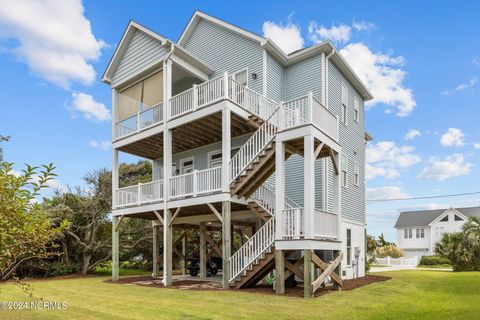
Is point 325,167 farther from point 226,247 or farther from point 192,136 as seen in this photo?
point 192,136

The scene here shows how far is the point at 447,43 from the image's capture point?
1711cm

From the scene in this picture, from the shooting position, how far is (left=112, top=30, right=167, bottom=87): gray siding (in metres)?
17.6

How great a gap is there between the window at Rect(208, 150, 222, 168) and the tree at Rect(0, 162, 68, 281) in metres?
14.3

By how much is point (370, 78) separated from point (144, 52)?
42.1 feet

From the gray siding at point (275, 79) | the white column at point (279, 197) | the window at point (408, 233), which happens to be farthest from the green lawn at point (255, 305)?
the window at point (408, 233)

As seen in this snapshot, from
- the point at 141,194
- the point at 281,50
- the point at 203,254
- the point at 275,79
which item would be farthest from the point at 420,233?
the point at 141,194

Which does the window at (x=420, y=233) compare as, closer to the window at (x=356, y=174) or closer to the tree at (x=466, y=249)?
the tree at (x=466, y=249)

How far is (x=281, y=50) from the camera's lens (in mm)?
17297

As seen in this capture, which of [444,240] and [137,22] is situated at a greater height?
[137,22]

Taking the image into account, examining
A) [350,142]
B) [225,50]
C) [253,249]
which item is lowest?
[253,249]

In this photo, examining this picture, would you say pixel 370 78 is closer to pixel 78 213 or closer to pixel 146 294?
pixel 146 294

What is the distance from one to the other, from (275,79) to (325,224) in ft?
24.9

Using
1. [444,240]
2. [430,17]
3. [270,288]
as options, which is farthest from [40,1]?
[444,240]

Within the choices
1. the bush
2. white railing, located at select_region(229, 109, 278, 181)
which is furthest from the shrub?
white railing, located at select_region(229, 109, 278, 181)
